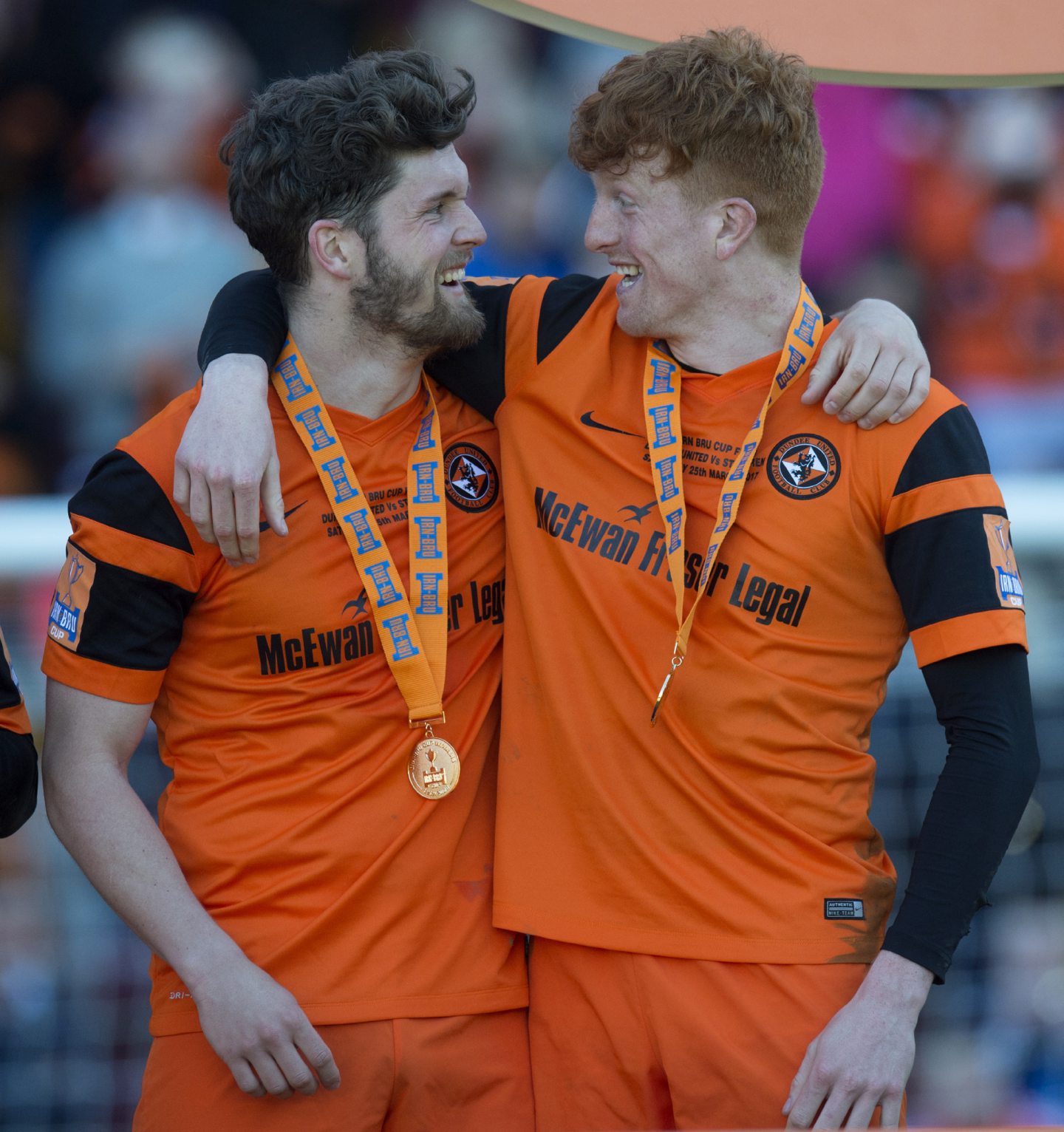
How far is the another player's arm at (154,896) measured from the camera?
2.27 metres

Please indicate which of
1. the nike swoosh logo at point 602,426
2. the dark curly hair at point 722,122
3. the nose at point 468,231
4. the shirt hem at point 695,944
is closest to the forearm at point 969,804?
the shirt hem at point 695,944

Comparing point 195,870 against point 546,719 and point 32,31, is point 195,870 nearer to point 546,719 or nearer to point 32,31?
point 546,719

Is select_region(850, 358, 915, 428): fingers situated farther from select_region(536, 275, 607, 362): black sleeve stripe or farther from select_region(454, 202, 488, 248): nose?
select_region(454, 202, 488, 248): nose

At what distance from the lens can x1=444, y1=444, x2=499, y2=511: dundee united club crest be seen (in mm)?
2678

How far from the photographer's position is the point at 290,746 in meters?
2.48

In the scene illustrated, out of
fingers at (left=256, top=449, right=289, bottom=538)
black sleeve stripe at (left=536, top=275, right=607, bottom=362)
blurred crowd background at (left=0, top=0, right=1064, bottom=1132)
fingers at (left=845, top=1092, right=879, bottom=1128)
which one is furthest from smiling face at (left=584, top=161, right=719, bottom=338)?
blurred crowd background at (left=0, top=0, right=1064, bottom=1132)

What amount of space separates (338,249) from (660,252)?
668mm

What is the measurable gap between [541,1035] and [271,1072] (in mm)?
510

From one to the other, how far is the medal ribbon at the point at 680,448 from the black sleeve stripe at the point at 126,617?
900 mm

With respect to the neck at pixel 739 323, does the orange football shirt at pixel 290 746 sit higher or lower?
lower

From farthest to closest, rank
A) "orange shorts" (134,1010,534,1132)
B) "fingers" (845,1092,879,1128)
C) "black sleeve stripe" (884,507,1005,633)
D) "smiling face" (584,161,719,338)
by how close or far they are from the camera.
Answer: "smiling face" (584,161,719,338) < "orange shorts" (134,1010,534,1132) < "black sleeve stripe" (884,507,1005,633) < "fingers" (845,1092,879,1128)

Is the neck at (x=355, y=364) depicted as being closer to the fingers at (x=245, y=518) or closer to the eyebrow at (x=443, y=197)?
the eyebrow at (x=443, y=197)

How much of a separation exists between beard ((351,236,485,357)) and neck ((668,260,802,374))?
0.42m

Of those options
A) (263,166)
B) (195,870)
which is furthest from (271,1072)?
(263,166)
